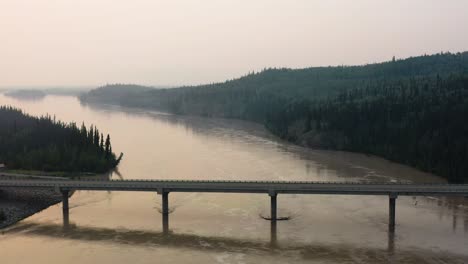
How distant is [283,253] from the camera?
4847 centimetres

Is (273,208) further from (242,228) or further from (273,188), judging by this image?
(242,228)

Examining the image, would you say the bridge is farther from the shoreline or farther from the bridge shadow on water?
the bridge shadow on water

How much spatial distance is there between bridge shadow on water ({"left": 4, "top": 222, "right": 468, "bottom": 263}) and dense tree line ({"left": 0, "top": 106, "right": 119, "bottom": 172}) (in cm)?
2785

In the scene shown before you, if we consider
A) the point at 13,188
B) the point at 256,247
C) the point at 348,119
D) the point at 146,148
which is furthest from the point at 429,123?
the point at 13,188

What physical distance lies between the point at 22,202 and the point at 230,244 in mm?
29559

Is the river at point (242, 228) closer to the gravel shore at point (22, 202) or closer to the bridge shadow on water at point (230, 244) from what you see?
the bridge shadow on water at point (230, 244)

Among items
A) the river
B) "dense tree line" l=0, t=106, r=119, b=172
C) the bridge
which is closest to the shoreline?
the river

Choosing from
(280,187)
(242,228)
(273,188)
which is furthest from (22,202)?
(280,187)

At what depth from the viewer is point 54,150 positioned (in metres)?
87.6

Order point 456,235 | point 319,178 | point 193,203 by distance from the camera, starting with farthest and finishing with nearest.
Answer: point 319,178 < point 193,203 < point 456,235

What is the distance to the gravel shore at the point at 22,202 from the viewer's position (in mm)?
60625

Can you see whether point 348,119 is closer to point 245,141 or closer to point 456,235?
point 245,141

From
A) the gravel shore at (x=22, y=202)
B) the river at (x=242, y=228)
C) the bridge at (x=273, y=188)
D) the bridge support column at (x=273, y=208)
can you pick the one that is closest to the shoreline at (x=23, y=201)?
the gravel shore at (x=22, y=202)

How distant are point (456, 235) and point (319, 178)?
31.6 m
